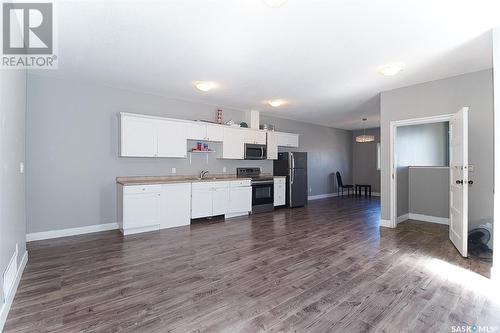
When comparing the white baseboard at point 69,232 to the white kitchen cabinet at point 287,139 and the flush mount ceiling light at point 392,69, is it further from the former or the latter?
the flush mount ceiling light at point 392,69

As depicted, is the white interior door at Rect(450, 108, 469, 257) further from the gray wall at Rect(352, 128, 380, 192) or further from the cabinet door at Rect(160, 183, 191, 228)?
the gray wall at Rect(352, 128, 380, 192)

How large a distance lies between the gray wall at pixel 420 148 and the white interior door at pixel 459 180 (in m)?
1.60

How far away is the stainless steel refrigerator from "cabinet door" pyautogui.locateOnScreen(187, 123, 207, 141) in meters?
2.53

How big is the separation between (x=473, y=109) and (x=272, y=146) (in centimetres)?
411

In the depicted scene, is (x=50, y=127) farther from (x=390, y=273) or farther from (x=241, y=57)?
(x=390, y=273)

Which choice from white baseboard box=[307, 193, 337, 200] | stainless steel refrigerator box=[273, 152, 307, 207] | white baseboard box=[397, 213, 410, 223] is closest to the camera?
white baseboard box=[397, 213, 410, 223]

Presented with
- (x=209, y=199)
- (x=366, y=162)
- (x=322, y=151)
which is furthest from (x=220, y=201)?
(x=366, y=162)

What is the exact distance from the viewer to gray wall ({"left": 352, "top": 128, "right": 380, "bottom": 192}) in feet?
31.2

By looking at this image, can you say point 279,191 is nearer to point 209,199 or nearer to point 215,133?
point 209,199

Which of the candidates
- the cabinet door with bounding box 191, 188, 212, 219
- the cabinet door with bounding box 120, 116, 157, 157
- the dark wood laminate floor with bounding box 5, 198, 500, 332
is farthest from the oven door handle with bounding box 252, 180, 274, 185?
the cabinet door with bounding box 120, 116, 157, 157

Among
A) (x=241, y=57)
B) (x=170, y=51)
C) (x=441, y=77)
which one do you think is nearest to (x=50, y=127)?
(x=170, y=51)

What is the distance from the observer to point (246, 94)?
4.97 meters

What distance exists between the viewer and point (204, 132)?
5.39 metres

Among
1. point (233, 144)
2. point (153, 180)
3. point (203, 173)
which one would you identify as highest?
point (233, 144)
